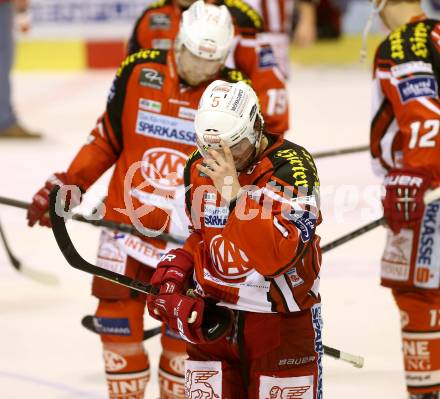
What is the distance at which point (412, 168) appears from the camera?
337 cm

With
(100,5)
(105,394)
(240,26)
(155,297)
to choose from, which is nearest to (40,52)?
(100,5)

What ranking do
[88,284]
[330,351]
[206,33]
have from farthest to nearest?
[88,284]
[206,33]
[330,351]

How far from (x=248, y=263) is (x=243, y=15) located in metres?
1.88

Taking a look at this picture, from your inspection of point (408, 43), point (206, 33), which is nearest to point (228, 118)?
point (206, 33)

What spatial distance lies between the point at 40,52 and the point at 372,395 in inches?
233

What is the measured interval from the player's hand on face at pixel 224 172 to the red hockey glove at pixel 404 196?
2.76 ft

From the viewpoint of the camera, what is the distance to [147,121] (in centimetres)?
341

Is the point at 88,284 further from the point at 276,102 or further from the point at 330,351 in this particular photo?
the point at 330,351

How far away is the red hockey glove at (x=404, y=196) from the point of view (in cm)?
334

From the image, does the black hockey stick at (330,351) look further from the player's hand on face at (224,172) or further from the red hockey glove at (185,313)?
the player's hand on face at (224,172)

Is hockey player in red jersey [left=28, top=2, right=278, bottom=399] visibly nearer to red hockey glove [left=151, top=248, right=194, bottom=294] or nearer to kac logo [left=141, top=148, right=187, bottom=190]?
kac logo [left=141, top=148, right=187, bottom=190]

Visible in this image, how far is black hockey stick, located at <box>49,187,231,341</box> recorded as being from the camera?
2719 millimetres

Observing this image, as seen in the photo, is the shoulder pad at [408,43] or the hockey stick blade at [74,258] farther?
the shoulder pad at [408,43]

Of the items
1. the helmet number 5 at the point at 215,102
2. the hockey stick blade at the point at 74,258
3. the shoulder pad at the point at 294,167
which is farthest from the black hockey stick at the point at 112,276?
the helmet number 5 at the point at 215,102
